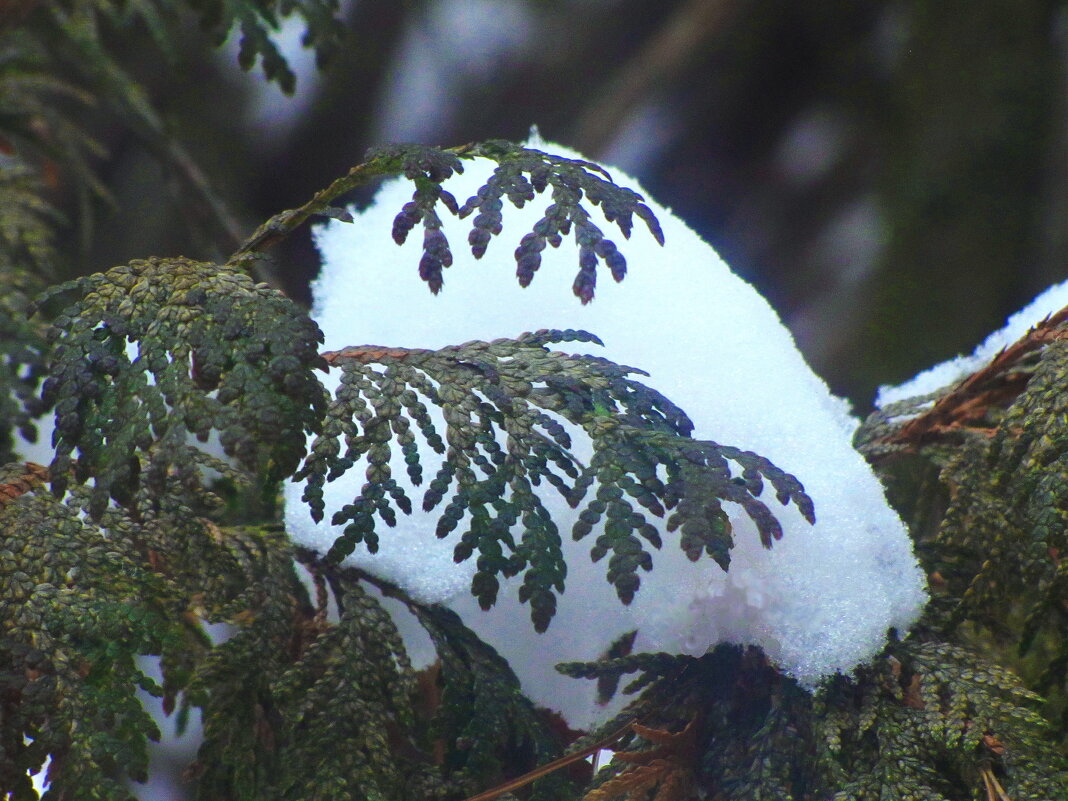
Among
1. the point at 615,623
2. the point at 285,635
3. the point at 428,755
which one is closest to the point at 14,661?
the point at 285,635

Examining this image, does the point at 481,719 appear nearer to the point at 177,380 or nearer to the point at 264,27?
the point at 177,380

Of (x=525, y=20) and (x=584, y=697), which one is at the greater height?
(x=525, y=20)

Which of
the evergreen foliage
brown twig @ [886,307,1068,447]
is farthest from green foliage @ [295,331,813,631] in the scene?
brown twig @ [886,307,1068,447]

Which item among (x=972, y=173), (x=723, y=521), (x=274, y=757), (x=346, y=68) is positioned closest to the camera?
(x=723, y=521)

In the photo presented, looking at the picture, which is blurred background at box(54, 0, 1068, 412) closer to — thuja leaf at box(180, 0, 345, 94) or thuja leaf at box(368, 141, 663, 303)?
thuja leaf at box(180, 0, 345, 94)

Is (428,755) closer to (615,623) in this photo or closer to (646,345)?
(615,623)

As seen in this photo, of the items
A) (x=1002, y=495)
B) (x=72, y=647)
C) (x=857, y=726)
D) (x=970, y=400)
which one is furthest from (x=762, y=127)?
(x=72, y=647)

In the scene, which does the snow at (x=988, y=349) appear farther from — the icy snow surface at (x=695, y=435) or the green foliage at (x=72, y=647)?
the green foliage at (x=72, y=647)
